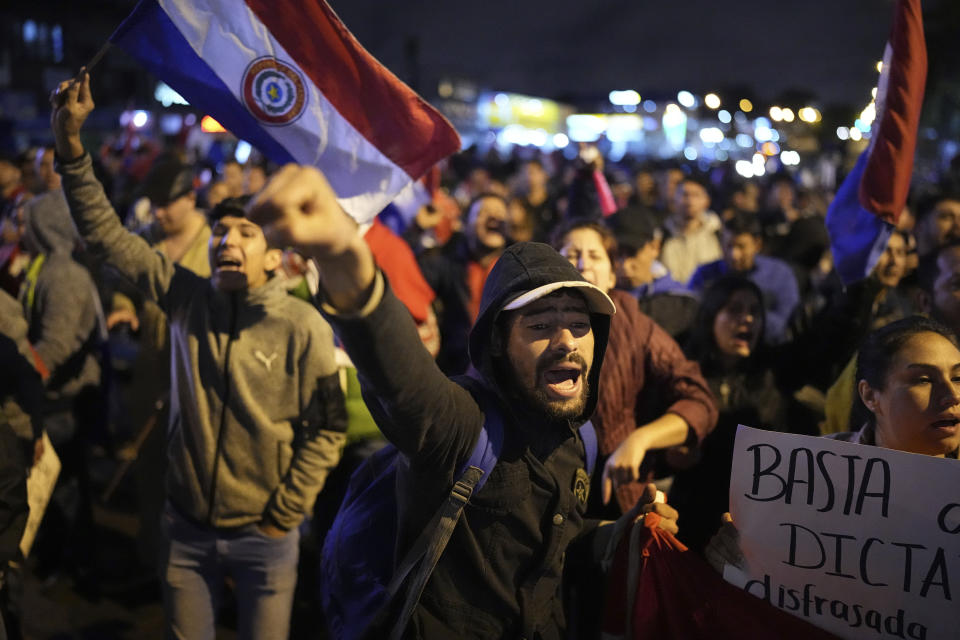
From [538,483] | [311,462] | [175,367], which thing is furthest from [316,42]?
[538,483]

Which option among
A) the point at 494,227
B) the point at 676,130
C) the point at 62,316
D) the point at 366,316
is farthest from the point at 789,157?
the point at 676,130

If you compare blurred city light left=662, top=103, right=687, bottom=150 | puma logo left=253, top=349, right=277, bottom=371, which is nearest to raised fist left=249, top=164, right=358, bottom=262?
puma logo left=253, top=349, right=277, bottom=371

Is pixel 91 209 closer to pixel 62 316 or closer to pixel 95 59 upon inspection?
pixel 95 59

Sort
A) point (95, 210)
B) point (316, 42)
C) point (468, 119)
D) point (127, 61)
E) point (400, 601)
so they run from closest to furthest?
point (400, 601), point (95, 210), point (316, 42), point (127, 61), point (468, 119)

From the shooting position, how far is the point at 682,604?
245 centimetres

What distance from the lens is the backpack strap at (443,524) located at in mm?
2143

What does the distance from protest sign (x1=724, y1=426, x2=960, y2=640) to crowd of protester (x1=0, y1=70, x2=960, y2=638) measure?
0.43 meters

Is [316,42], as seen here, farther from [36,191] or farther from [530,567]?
[36,191]

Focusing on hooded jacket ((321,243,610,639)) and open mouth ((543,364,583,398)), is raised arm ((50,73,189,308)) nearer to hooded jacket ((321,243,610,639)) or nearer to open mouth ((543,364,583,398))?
hooded jacket ((321,243,610,639))

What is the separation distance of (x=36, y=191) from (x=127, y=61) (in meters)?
44.4

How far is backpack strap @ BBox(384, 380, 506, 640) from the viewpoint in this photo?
214 centimetres

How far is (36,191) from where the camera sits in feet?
25.9

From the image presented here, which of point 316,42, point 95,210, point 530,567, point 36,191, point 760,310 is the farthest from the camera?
point 36,191

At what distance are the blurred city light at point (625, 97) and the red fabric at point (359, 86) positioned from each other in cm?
12934
